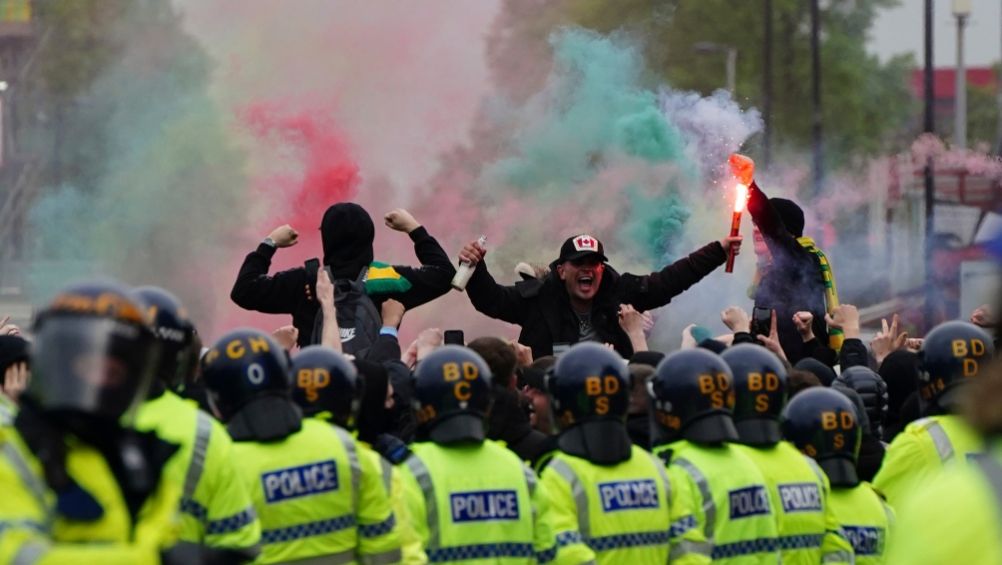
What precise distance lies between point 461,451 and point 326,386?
486mm

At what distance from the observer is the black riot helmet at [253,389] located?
644cm

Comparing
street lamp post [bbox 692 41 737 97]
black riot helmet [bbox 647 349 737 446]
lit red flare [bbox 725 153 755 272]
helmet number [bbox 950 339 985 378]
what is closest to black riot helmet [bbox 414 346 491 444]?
black riot helmet [bbox 647 349 737 446]

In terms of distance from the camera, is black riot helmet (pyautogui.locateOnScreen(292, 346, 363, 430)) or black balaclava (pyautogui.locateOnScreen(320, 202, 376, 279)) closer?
black riot helmet (pyautogui.locateOnScreen(292, 346, 363, 430))

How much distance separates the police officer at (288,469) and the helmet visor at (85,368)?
213 cm

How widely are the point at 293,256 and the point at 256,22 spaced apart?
14.9 ft

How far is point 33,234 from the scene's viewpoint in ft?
120

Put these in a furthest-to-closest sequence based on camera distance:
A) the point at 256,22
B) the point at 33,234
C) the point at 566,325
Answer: the point at 33,234, the point at 256,22, the point at 566,325

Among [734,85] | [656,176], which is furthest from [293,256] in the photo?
[734,85]

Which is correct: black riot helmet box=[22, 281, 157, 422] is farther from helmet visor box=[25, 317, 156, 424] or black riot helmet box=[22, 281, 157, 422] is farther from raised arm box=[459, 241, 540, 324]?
raised arm box=[459, 241, 540, 324]

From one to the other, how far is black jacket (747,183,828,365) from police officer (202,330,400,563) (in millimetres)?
5389

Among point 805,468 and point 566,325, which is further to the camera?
point 566,325

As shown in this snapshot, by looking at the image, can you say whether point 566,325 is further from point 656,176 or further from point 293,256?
point 293,256

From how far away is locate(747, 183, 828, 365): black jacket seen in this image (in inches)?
458

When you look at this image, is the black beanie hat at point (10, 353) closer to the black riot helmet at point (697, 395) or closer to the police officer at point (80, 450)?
the black riot helmet at point (697, 395)
